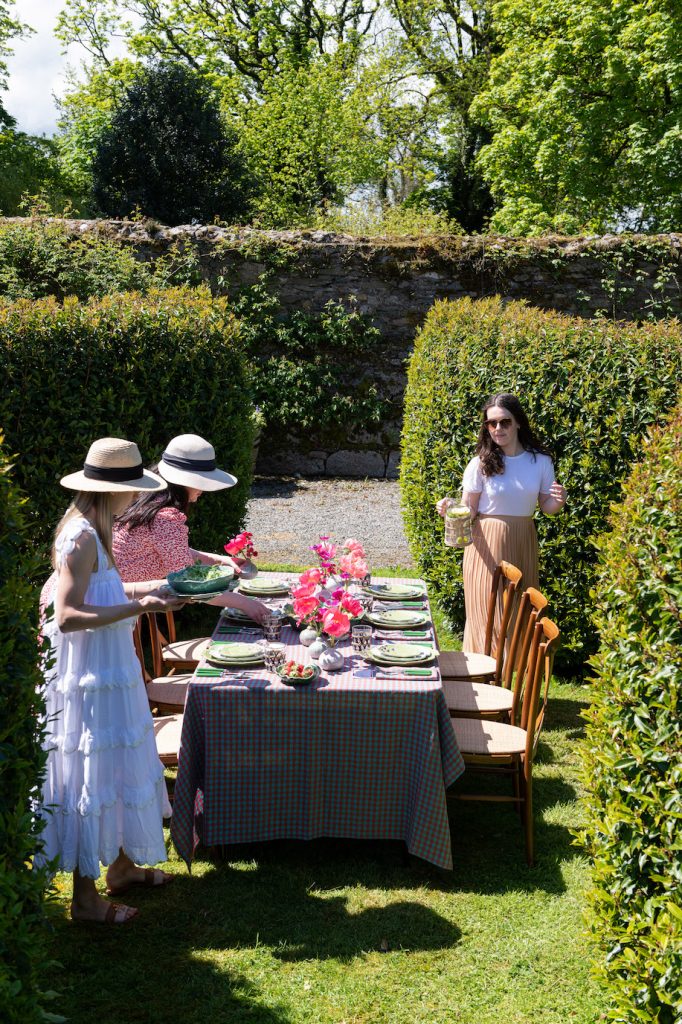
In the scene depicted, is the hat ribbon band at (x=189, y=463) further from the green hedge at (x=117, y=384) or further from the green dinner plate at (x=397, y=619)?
the green hedge at (x=117, y=384)

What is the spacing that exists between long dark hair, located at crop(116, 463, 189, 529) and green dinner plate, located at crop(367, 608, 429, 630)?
121cm

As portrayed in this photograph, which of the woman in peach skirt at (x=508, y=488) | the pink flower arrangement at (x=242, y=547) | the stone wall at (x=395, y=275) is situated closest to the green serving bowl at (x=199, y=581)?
the pink flower arrangement at (x=242, y=547)

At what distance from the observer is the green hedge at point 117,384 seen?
6387mm

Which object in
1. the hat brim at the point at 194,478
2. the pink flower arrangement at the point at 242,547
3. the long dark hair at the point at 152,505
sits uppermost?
the hat brim at the point at 194,478

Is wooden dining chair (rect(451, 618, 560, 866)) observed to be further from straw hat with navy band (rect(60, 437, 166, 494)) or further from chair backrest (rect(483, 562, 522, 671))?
straw hat with navy band (rect(60, 437, 166, 494))

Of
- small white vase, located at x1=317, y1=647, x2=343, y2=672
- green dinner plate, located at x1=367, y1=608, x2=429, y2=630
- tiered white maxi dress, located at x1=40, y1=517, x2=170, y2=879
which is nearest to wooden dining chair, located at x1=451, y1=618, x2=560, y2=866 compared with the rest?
green dinner plate, located at x1=367, y1=608, x2=429, y2=630

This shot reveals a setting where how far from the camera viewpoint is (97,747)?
357 cm

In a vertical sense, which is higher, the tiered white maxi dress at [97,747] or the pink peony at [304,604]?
the pink peony at [304,604]

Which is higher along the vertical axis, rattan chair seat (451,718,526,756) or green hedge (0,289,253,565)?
green hedge (0,289,253,565)

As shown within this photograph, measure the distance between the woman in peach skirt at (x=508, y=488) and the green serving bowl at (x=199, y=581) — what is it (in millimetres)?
2132

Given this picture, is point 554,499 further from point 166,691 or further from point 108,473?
point 108,473

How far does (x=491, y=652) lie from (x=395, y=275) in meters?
9.07

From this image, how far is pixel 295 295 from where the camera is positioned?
44.6 feet

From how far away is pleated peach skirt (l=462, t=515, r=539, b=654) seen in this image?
5684 mm
